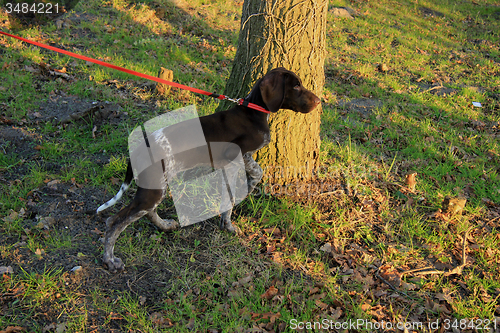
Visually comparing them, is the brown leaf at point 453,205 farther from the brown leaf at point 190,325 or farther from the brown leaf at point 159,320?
the brown leaf at point 159,320

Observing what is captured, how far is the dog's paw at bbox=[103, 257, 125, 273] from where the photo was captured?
121 inches

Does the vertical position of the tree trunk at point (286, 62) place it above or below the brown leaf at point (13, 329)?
above

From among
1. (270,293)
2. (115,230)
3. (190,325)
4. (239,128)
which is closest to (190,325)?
(190,325)

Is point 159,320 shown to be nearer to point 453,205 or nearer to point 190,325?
point 190,325

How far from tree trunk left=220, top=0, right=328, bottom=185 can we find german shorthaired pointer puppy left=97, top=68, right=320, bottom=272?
67cm

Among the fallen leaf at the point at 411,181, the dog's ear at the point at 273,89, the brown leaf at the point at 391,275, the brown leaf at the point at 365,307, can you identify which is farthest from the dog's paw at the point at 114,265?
the fallen leaf at the point at 411,181

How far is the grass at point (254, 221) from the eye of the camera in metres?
2.89

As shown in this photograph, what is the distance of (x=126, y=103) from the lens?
554 centimetres

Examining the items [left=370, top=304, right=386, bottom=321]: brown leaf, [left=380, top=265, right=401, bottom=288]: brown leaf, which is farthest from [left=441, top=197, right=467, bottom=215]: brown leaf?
[left=370, top=304, right=386, bottom=321]: brown leaf

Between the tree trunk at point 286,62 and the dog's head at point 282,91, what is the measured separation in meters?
0.66

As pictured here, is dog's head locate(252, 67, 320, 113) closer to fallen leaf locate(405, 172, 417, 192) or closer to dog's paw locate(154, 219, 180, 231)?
dog's paw locate(154, 219, 180, 231)

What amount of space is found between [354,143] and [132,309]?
3.99 meters

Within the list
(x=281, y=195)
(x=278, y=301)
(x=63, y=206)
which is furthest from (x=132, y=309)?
(x=281, y=195)

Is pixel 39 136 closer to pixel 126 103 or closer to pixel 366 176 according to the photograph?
pixel 126 103
